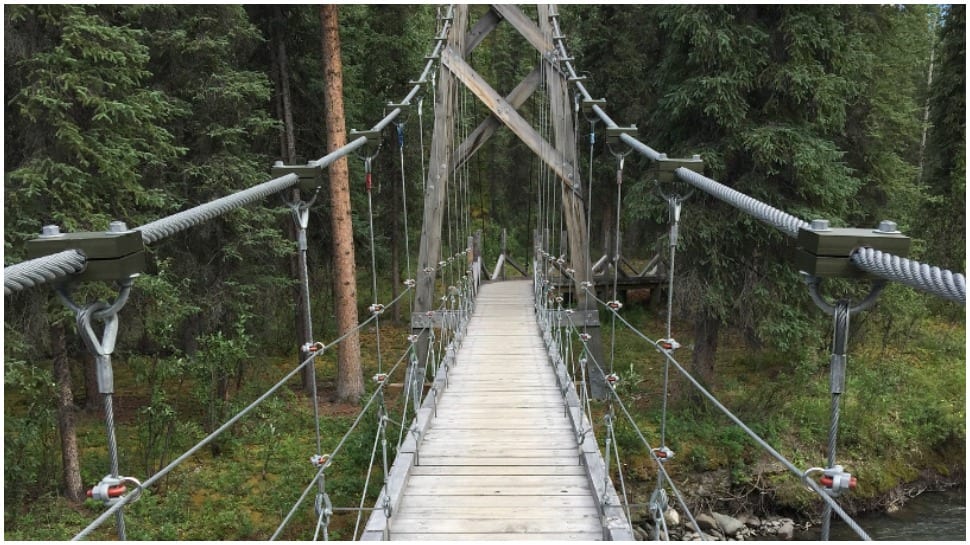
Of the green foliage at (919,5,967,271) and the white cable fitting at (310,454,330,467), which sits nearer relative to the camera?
the white cable fitting at (310,454,330,467)

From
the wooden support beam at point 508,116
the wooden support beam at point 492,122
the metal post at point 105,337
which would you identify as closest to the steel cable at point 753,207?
the metal post at point 105,337

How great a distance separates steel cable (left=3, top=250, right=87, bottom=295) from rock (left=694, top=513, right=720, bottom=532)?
646 cm

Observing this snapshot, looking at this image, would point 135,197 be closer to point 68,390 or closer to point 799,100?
point 68,390

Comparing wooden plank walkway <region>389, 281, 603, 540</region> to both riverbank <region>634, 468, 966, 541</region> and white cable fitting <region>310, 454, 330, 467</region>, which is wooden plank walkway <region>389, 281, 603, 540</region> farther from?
riverbank <region>634, 468, 966, 541</region>

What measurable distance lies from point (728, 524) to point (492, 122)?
4.84 m

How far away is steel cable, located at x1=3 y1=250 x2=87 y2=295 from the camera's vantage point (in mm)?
1033

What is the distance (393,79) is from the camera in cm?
998

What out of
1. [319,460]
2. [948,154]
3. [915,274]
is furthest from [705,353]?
[915,274]

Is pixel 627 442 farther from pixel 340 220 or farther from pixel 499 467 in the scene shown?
pixel 499 467

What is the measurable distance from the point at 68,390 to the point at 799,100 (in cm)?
696

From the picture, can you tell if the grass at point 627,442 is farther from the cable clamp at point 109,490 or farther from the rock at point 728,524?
the cable clamp at point 109,490

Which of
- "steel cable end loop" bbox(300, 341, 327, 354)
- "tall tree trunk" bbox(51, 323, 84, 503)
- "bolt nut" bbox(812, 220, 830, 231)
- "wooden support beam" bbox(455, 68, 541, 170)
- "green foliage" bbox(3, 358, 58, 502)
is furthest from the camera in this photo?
"wooden support beam" bbox(455, 68, 541, 170)

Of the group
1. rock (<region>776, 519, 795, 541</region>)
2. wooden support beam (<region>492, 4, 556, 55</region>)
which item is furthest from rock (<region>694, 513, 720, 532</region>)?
wooden support beam (<region>492, 4, 556, 55</region>)

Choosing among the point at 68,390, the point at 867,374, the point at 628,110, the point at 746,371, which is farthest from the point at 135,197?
the point at 867,374
